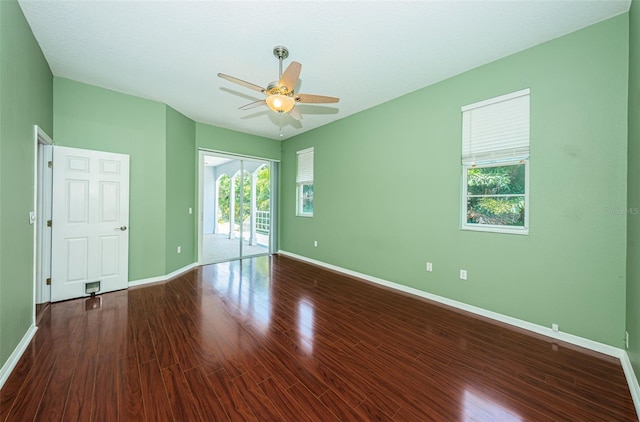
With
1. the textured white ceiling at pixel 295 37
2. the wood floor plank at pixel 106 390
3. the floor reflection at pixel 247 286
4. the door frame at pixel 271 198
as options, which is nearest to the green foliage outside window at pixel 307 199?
the door frame at pixel 271 198

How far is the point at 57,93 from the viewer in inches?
126

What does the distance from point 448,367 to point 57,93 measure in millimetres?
5443

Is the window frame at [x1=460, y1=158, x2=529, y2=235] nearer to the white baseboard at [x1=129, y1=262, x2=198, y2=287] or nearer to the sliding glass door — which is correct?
the sliding glass door

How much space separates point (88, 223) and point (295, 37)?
3617mm

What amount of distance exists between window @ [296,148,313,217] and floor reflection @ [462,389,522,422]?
4142 millimetres

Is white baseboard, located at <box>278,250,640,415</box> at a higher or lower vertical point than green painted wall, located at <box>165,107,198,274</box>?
lower

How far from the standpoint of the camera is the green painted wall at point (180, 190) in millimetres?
4160

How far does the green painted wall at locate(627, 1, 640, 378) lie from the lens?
68.6 inches

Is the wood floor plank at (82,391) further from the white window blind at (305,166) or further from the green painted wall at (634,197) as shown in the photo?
the white window blind at (305,166)

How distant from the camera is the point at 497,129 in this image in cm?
273

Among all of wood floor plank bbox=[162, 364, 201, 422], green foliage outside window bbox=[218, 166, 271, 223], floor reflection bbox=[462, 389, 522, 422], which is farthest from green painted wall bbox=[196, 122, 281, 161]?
floor reflection bbox=[462, 389, 522, 422]

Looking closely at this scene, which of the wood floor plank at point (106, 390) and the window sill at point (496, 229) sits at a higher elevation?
the window sill at point (496, 229)

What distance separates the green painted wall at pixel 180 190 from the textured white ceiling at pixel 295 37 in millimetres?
956

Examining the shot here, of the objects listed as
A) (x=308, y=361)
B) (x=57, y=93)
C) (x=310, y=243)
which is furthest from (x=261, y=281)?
(x=57, y=93)
